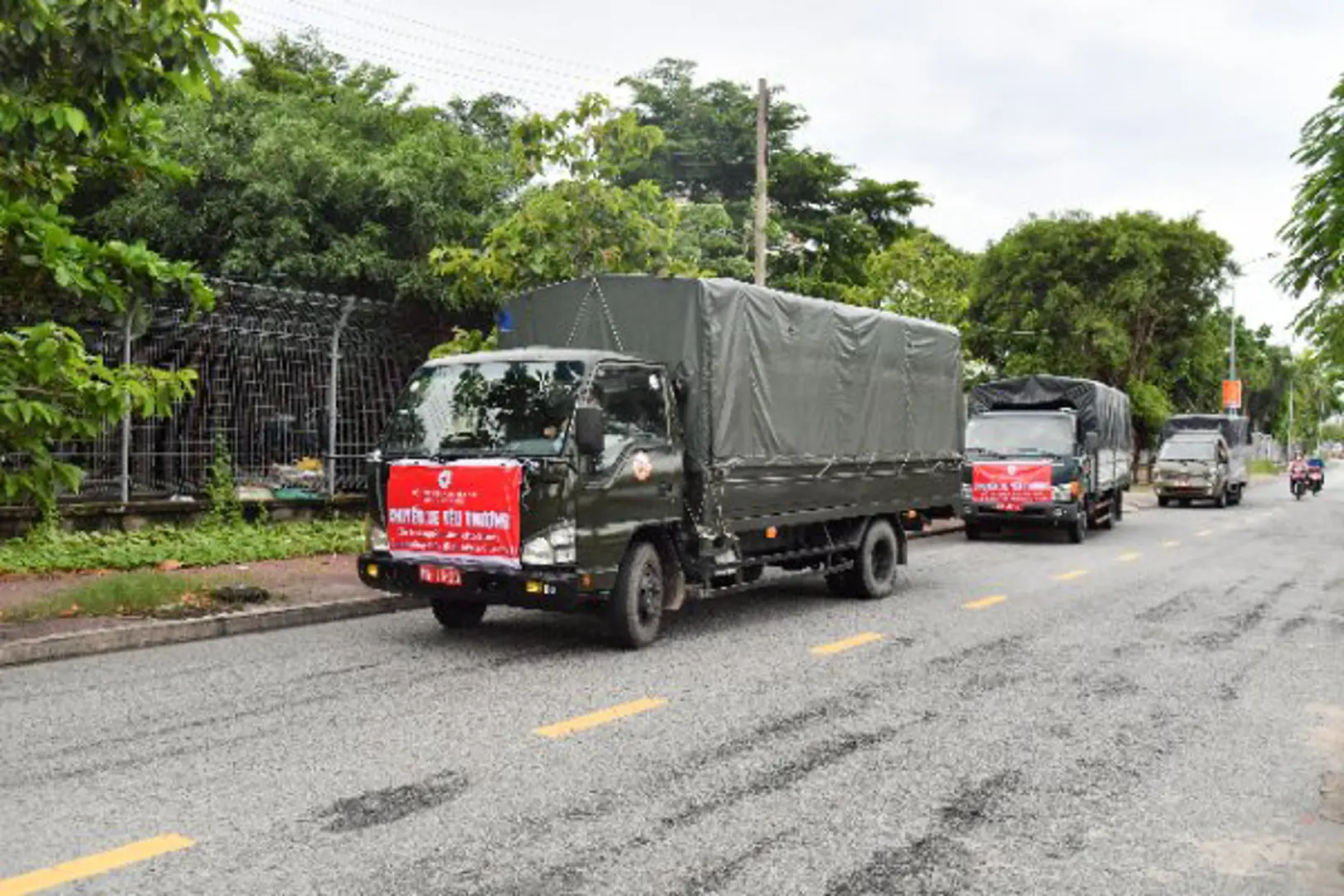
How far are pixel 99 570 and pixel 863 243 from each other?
32102 mm

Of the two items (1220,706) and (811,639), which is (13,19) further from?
(1220,706)

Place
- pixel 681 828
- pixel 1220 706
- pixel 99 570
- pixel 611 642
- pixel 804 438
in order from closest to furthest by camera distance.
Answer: pixel 681 828 → pixel 1220 706 → pixel 611 642 → pixel 804 438 → pixel 99 570

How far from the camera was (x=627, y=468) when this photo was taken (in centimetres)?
839

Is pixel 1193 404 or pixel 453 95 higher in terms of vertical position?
pixel 453 95

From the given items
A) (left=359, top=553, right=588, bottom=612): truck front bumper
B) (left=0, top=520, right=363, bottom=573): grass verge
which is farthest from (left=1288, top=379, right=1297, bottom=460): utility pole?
(left=359, top=553, right=588, bottom=612): truck front bumper

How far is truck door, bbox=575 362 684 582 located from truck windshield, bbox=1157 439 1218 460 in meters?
27.3

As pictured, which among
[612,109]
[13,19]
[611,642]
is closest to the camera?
[13,19]

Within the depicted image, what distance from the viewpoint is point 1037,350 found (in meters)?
37.4

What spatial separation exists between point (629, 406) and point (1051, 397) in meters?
14.6

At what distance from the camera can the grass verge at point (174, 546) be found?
11.9 metres

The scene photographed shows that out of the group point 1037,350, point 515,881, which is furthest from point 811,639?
point 1037,350

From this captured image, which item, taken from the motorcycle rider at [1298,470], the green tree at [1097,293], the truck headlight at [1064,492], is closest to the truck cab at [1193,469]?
the green tree at [1097,293]

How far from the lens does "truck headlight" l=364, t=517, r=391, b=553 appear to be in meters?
8.63

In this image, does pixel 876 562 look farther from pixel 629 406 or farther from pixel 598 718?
pixel 598 718
